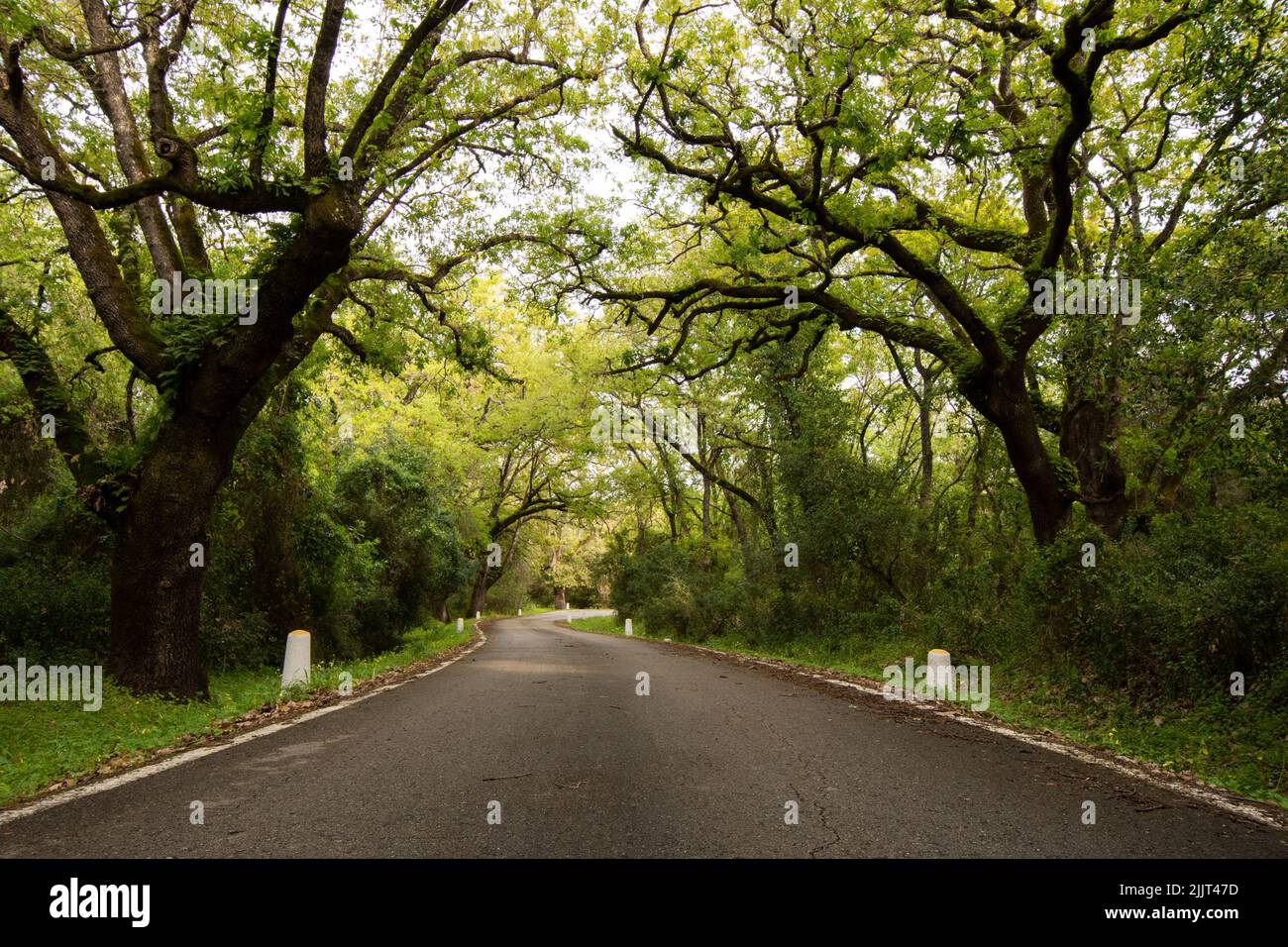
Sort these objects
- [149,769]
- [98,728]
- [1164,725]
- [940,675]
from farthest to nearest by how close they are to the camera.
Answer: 1. [940,675]
2. [1164,725]
3. [98,728]
4. [149,769]

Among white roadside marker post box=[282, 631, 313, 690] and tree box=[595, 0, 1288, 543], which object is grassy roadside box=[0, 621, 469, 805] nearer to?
white roadside marker post box=[282, 631, 313, 690]

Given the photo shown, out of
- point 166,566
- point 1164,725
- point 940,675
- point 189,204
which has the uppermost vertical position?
point 189,204

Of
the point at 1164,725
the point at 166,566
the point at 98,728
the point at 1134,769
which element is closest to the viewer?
the point at 1134,769

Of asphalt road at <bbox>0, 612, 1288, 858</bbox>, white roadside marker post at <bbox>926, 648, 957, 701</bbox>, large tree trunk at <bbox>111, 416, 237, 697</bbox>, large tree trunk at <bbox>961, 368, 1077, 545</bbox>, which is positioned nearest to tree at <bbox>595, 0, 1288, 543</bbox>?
large tree trunk at <bbox>961, 368, 1077, 545</bbox>

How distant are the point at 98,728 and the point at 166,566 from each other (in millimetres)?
2007

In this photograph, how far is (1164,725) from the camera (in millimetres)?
5930

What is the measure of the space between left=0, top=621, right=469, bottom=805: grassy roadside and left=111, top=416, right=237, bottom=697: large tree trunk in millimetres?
332

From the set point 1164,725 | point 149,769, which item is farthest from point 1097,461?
point 149,769

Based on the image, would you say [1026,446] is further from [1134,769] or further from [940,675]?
[1134,769]

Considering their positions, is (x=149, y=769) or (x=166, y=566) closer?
(x=149, y=769)

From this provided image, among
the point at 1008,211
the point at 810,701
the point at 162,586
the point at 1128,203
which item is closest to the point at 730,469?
the point at 1008,211

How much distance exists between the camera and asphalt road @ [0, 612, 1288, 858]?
3131 millimetres

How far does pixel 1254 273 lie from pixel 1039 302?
4.47 meters
